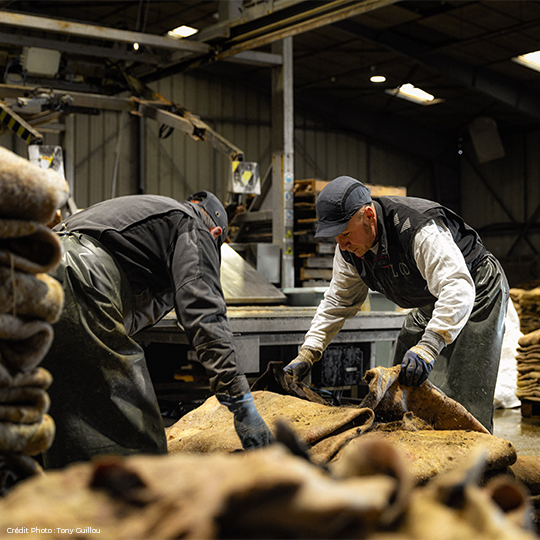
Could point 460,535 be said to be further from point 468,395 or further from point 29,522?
point 468,395

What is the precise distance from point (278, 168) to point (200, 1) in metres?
4.95

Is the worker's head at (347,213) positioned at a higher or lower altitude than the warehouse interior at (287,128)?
lower

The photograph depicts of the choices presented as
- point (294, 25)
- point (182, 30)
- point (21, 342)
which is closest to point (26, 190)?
point (21, 342)

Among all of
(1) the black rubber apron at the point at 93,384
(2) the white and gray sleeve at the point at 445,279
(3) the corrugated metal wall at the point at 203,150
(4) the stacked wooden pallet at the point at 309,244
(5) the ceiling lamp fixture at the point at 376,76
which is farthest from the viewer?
(3) the corrugated metal wall at the point at 203,150

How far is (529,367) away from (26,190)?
5422 mm

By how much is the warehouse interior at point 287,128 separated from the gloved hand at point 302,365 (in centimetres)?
20

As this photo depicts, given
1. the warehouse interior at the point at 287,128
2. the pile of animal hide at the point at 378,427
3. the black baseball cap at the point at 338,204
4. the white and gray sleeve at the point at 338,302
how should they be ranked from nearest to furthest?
the pile of animal hide at the point at 378,427, the black baseball cap at the point at 338,204, the white and gray sleeve at the point at 338,302, the warehouse interior at the point at 287,128

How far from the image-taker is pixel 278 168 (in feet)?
25.1

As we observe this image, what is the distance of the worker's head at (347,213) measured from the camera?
322 centimetres

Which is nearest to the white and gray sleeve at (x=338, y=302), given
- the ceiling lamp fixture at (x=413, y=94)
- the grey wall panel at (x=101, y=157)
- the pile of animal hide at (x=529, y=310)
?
the pile of animal hide at (x=529, y=310)

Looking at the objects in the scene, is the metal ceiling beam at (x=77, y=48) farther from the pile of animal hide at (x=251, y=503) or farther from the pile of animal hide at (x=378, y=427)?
the pile of animal hide at (x=251, y=503)

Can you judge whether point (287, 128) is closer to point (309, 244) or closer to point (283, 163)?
point (283, 163)

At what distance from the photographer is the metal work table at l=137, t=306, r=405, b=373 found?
4520 millimetres

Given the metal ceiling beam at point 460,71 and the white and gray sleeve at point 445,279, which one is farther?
the metal ceiling beam at point 460,71
